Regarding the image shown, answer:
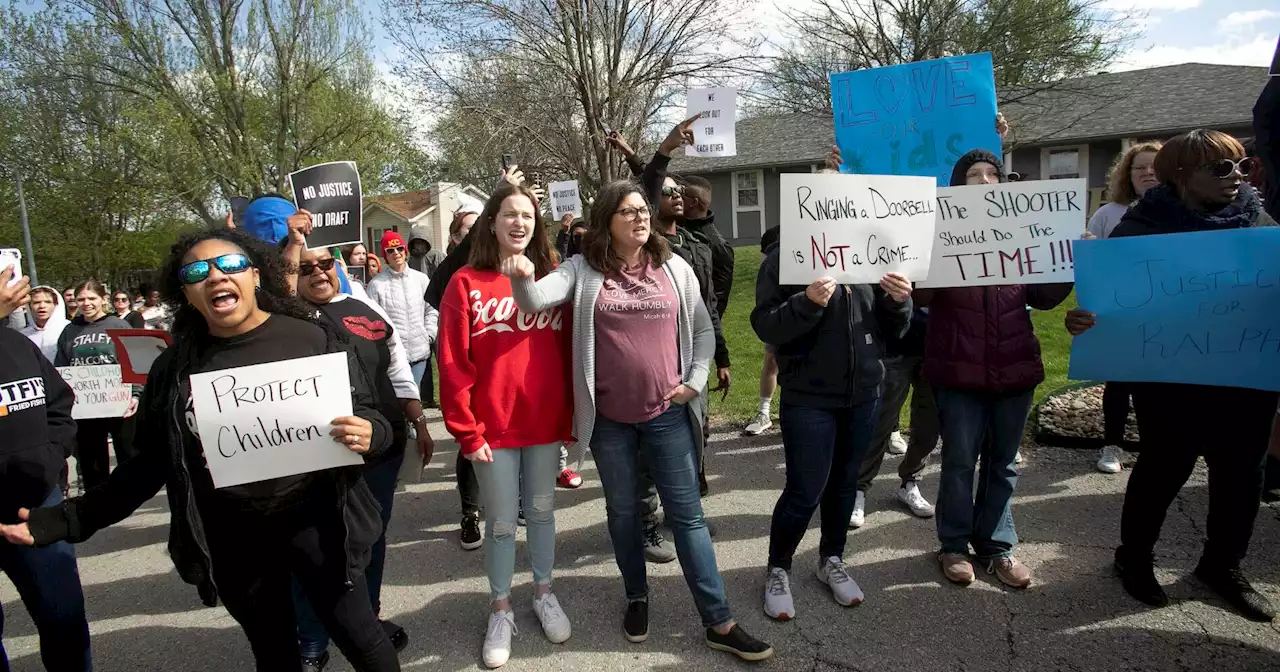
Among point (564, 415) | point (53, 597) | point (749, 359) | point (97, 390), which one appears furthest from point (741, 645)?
point (749, 359)

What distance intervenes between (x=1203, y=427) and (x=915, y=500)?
5.11 ft

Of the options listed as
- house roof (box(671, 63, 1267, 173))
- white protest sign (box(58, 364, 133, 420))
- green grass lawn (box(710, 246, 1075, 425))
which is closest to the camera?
white protest sign (box(58, 364, 133, 420))

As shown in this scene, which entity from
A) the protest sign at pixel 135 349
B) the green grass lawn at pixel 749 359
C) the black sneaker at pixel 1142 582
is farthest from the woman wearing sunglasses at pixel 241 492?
the green grass lawn at pixel 749 359

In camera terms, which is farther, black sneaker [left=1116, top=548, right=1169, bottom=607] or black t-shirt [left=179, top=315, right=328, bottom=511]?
black sneaker [left=1116, top=548, right=1169, bottom=607]

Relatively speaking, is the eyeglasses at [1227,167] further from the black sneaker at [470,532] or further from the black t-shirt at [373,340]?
the black sneaker at [470,532]

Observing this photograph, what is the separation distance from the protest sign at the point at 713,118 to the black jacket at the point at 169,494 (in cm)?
407

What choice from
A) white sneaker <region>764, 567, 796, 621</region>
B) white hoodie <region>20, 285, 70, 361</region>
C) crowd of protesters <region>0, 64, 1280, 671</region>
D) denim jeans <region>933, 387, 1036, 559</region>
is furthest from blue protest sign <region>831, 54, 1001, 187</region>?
white hoodie <region>20, 285, 70, 361</region>

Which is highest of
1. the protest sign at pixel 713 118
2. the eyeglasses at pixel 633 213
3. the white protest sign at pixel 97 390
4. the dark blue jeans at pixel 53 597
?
the protest sign at pixel 713 118

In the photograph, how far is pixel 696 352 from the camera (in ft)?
9.82

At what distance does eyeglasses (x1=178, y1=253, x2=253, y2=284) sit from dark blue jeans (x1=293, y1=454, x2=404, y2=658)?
104cm

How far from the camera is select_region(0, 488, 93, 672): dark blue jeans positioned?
8.00ft

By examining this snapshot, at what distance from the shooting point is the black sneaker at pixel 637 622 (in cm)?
300

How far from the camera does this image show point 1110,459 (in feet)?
15.1

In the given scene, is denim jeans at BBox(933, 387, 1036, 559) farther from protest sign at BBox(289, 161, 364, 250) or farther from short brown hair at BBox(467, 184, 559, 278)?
protest sign at BBox(289, 161, 364, 250)
